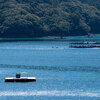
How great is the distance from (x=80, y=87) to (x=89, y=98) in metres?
10.0

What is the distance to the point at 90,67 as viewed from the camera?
12156 centimetres

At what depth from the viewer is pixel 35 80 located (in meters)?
91.1

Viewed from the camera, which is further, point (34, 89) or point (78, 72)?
point (78, 72)

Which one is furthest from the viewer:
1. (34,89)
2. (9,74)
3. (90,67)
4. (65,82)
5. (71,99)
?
(90,67)

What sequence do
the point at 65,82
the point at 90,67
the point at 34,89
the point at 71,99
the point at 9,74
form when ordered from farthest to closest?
the point at 90,67 → the point at 9,74 → the point at 65,82 → the point at 34,89 → the point at 71,99

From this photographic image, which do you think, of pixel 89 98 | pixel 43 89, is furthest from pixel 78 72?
pixel 89 98

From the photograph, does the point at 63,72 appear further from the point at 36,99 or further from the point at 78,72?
the point at 36,99

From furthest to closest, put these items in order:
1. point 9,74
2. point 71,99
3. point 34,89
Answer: point 9,74
point 34,89
point 71,99

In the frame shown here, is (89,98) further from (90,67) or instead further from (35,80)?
(90,67)

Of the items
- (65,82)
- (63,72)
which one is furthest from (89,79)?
(63,72)

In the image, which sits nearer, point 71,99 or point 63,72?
point 71,99

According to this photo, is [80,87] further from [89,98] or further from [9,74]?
[9,74]

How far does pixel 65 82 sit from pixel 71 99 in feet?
57.5

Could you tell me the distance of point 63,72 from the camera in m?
Result: 108
